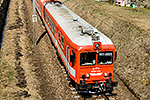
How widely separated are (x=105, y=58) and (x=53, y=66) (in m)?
6.23

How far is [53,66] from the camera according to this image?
56.2 ft

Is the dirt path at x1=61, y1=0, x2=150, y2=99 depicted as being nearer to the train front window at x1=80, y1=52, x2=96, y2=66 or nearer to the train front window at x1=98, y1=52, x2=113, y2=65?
the train front window at x1=98, y1=52, x2=113, y2=65

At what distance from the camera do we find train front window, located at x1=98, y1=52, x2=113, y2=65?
12086 mm

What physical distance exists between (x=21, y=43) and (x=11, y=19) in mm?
9195

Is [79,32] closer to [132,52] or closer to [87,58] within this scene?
[87,58]

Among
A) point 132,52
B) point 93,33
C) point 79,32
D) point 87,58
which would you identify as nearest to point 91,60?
point 87,58

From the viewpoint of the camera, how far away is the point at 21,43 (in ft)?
70.6

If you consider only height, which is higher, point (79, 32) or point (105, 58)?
point (79, 32)

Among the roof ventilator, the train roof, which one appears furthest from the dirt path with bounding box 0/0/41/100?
the roof ventilator

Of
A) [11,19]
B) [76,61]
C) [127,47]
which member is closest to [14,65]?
[76,61]

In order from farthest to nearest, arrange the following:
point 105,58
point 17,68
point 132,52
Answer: point 132,52, point 17,68, point 105,58

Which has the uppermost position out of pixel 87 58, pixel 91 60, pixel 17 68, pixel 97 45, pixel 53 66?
pixel 97 45

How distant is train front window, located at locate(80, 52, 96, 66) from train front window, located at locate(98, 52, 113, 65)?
0.38m

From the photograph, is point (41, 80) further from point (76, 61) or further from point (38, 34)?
point (38, 34)
